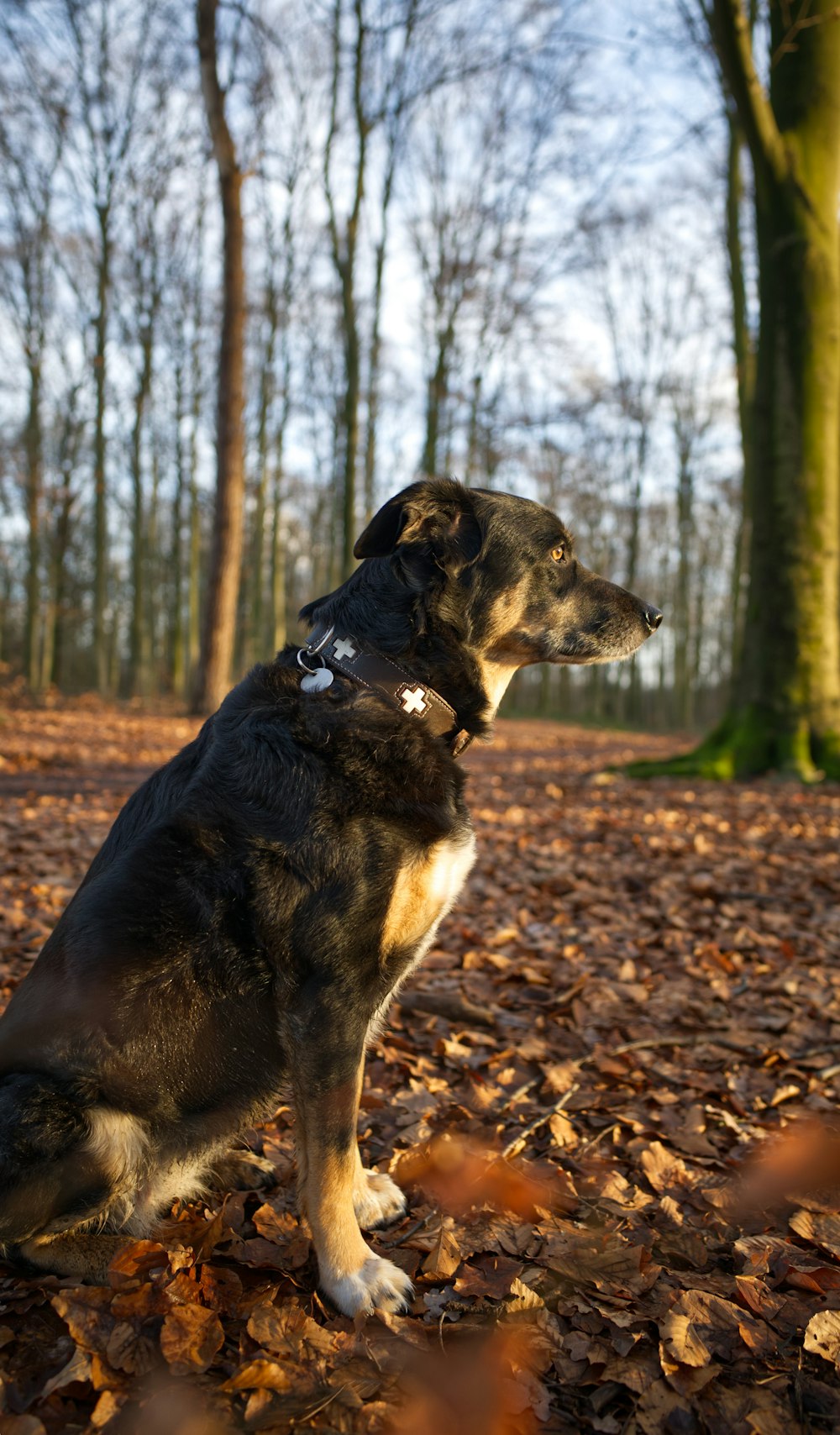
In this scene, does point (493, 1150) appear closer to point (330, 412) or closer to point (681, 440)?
point (330, 412)

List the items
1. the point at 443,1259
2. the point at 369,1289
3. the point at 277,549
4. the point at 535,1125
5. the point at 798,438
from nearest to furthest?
the point at 369,1289 → the point at 443,1259 → the point at 535,1125 → the point at 798,438 → the point at 277,549

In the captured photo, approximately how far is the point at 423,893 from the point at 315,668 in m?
0.86

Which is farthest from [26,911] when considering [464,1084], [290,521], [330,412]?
[290,521]

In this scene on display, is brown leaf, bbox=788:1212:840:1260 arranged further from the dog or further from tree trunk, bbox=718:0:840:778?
tree trunk, bbox=718:0:840:778

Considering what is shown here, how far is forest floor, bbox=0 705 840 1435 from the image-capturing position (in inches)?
85.9

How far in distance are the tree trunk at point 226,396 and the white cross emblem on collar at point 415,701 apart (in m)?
12.4

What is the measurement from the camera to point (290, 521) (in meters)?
47.8

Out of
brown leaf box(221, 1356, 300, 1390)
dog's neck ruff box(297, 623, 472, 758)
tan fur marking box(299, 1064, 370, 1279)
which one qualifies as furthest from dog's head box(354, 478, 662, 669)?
brown leaf box(221, 1356, 300, 1390)

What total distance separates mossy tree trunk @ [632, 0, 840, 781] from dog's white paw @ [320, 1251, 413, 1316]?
8.85m

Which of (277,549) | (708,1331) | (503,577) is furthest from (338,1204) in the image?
(277,549)

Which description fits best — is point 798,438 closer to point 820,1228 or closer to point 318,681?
point 318,681

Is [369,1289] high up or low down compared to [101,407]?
down

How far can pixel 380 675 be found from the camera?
303 centimetres

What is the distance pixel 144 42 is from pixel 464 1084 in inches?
960
